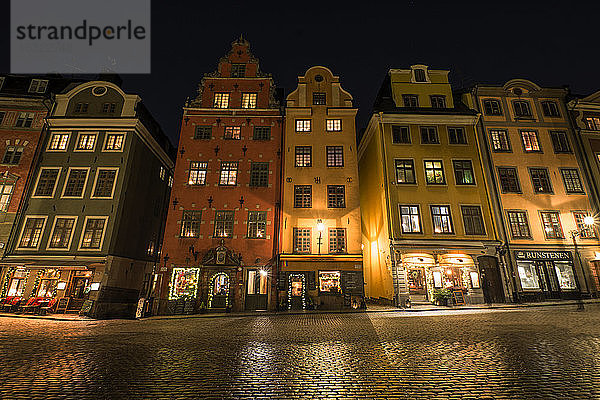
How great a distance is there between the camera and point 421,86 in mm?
28750

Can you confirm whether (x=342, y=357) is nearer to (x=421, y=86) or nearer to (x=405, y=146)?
(x=405, y=146)

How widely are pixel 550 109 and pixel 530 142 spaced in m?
4.28

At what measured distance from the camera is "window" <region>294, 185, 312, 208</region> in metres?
25.0

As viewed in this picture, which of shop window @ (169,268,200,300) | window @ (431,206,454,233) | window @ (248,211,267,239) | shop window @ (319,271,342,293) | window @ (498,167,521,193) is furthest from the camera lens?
window @ (498,167,521,193)

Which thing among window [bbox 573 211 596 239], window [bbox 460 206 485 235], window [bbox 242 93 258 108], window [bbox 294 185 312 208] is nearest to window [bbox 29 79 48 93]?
window [bbox 242 93 258 108]

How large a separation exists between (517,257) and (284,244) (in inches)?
721

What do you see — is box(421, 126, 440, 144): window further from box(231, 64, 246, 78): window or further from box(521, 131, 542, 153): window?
box(231, 64, 246, 78): window

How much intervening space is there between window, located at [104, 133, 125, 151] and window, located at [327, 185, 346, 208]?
18.2 meters

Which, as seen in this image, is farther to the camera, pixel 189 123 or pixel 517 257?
pixel 189 123

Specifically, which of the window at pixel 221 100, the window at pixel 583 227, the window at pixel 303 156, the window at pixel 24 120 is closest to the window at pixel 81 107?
the window at pixel 24 120

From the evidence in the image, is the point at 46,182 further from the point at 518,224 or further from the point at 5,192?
the point at 518,224

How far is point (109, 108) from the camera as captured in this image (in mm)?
26734

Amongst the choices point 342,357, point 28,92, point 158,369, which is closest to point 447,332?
point 342,357

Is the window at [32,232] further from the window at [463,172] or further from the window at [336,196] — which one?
the window at [463,172]
